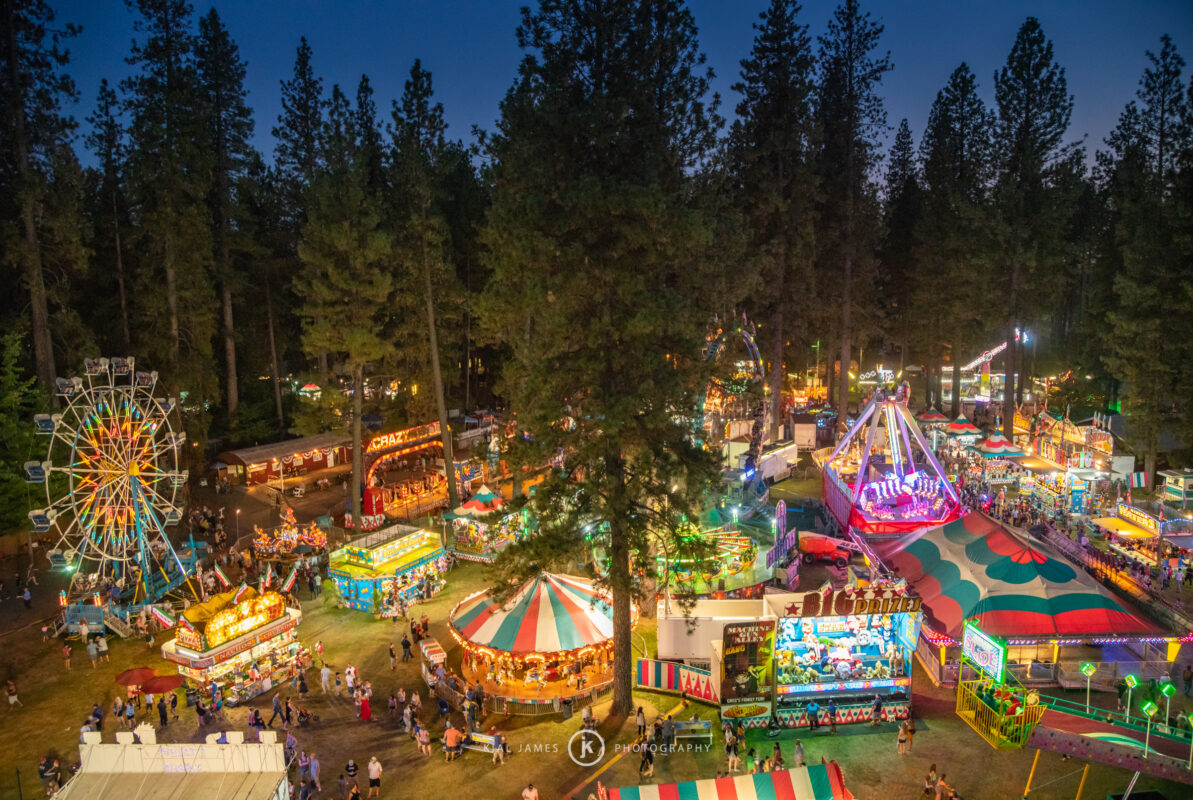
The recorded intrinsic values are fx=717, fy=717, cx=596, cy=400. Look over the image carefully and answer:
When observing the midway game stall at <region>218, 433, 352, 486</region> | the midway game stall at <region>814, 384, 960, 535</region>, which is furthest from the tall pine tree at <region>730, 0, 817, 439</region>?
the midway game stall at <region>218, 433, 352, 486</region>

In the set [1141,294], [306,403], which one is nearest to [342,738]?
[306,403]

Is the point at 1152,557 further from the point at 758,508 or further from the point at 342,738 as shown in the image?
the point at 342,738

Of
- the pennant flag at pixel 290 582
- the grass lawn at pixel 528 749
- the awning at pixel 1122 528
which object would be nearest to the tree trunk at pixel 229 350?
the pennant flag at pixel 290 582

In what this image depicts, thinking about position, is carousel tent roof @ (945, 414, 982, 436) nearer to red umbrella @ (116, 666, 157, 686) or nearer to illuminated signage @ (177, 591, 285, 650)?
illuminated signage @ (177, 591, 285, 650)

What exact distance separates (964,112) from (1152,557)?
32.4m

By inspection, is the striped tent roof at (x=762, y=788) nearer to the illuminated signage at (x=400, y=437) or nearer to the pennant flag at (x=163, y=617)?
the pennant flag at (x=163, y=617)

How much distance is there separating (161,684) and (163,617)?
540 cm

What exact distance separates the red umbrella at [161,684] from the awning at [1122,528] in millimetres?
28683

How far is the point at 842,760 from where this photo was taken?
47.8 feet

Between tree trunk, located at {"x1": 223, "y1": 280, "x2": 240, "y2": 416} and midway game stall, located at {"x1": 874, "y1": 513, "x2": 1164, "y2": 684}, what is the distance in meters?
33.2

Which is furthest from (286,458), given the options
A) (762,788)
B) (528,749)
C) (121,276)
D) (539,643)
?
(762,788)

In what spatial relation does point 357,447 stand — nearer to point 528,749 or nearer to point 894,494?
point 528,749

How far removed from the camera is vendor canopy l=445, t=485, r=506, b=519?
26.8 metres

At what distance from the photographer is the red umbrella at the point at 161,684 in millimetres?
15617
